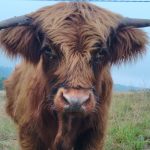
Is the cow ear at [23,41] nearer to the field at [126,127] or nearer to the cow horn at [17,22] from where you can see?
the cow horn at [17,22]

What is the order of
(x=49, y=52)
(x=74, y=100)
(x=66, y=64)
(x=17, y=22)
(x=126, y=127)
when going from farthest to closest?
(x=126, y=127), (x=17, y=22), (x=49, y=52), (x=66, y=64), (x=74, y=100)

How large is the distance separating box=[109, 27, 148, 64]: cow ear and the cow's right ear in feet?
2.78

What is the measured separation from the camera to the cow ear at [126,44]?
6.98m

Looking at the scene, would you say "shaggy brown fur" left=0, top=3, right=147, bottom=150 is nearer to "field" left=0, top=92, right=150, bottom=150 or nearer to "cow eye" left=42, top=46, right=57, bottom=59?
"cow eye" left=42, top=46, right=57, bottom=59

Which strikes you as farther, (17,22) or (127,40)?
(127,40)

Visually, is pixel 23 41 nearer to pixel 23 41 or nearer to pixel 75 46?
pixel 23 41

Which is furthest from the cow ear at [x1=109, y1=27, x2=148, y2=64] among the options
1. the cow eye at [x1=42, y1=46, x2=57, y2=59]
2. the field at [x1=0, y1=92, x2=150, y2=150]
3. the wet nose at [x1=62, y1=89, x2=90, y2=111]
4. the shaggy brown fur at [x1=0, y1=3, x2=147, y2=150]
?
the field at [x1=0, y1=92, x2=150, y2=150]

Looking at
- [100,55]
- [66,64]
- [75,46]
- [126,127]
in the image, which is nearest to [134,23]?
→ [100,55]

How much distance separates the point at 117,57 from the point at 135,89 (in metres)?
6.19

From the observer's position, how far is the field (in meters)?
8.95

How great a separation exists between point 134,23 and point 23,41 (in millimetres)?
1283

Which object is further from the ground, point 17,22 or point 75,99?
point 17,22

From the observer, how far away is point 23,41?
6.92 metres

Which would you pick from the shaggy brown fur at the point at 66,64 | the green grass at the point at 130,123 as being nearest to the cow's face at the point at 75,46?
the shaggy brown fur at the point at 66,64
